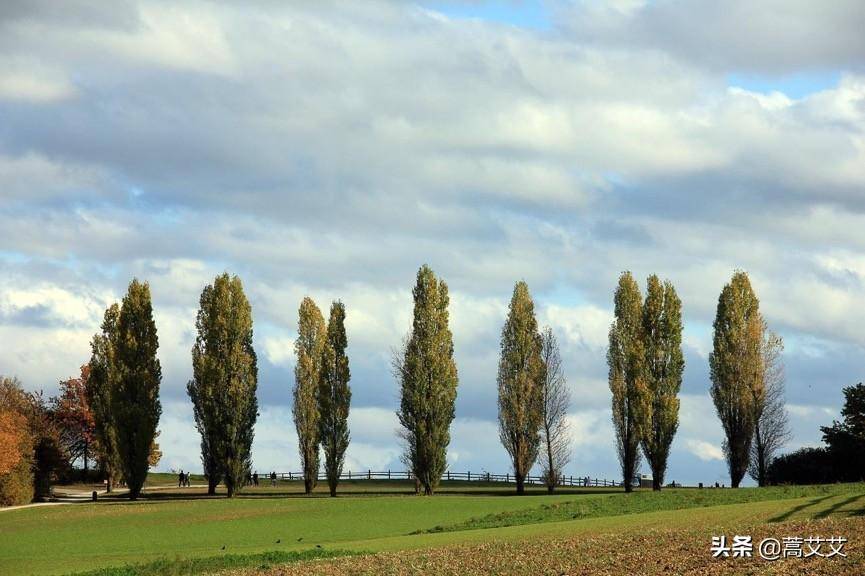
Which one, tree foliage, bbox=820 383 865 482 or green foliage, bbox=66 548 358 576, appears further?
tree foliage, bbox=820 383 865 482

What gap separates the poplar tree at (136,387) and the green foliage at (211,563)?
42.7m

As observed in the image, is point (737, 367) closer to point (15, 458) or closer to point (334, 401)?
point (334, 401)

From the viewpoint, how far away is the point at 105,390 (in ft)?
303

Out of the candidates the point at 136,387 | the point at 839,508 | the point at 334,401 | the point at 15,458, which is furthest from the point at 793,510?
the point at 15,458

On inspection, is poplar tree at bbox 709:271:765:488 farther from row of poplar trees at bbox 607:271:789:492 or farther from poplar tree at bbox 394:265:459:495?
poplar tree at bbox 394:265:459:495

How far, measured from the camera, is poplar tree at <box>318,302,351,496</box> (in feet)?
282

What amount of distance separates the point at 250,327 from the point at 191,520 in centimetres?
2183

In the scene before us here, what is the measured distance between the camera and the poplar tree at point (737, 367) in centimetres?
8556

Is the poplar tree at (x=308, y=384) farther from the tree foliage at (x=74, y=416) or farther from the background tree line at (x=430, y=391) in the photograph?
the tree foliage at (x=74, y=416)

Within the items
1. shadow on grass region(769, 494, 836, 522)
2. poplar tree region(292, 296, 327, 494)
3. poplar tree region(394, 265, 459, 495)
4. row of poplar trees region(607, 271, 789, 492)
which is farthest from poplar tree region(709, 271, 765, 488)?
shadow on grass region(769, 494, 836, 522)

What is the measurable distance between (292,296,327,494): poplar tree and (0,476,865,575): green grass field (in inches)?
138

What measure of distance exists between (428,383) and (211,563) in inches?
1690

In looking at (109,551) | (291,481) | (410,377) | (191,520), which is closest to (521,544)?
(109,551)

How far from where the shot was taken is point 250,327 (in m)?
87.7
